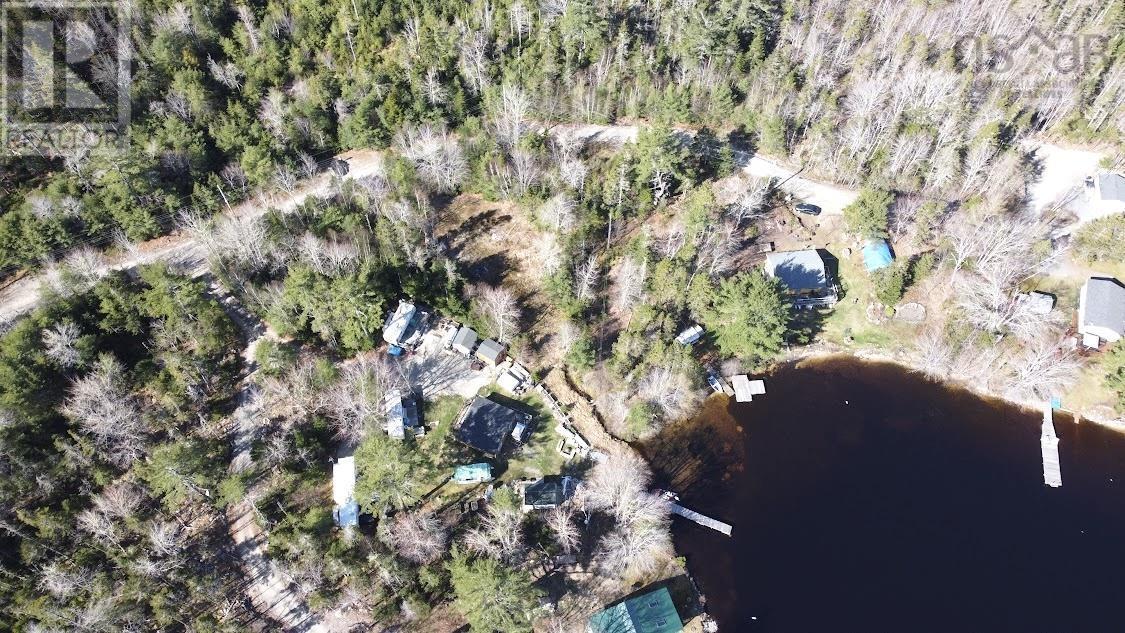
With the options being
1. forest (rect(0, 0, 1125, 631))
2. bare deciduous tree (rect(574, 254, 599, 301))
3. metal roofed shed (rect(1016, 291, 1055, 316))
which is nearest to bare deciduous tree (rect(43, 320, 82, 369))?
forest (rect(0, 0, 1125, 631))

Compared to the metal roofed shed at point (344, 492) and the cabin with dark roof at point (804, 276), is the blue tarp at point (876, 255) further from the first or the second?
the metal roofed shed at point (344, 492)

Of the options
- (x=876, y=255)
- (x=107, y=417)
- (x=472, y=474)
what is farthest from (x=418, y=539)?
(x=876, y=255)

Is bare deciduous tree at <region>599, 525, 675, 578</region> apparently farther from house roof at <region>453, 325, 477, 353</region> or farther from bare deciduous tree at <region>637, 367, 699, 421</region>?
house roof at <region>453, 325, 477, 353</region>

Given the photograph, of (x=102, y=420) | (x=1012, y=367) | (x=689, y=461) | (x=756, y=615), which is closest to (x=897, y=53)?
(x=1012, y=367)

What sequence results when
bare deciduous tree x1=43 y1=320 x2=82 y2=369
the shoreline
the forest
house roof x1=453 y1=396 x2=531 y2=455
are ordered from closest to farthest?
the forest → bare deciduous tree x1=43 y1=320 x2=82 y2=369 → house roof x1=453 y1=396 x2=531 y2=455 → the shoreline

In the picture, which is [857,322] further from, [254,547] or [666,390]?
[254,547]

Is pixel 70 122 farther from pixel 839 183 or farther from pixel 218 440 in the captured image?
pixel 839 183

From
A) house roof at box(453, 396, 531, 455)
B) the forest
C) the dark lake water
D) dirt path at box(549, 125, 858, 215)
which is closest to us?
the forest
